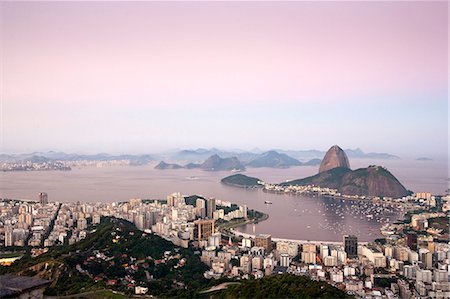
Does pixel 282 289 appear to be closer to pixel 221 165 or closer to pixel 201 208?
pixel 201 208

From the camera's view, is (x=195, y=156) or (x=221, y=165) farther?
(x=195, y=156)

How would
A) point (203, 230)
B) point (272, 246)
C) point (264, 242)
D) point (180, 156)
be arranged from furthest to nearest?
point (180, 156) < point (203, 230) < point (272, 246) < point (264, 242)

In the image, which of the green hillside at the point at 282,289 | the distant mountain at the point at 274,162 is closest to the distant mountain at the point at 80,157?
the distant mountain at the point at 274,162

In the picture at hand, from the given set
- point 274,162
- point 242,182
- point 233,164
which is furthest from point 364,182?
point 274,162

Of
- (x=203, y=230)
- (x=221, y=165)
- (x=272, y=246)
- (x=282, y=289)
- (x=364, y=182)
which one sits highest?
(x=221, y=165)

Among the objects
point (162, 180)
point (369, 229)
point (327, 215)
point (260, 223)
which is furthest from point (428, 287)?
point (162, 180)

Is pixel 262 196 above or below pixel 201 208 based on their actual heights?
below

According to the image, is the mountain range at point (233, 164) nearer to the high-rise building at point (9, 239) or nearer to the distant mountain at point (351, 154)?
the distant mountain at point (351, 154)
